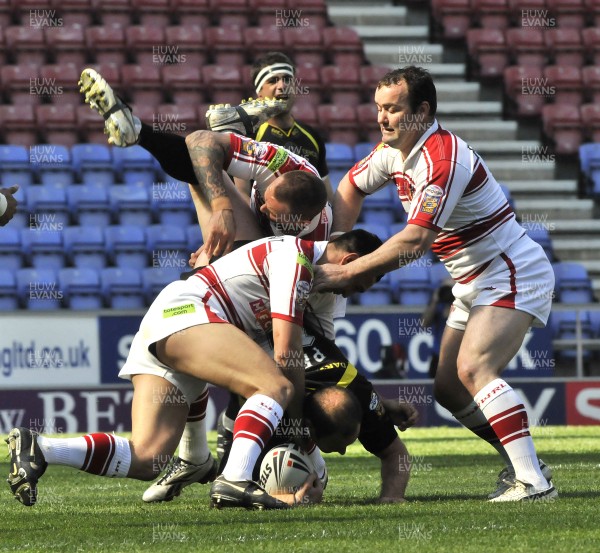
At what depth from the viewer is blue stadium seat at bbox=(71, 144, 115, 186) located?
16.0 meters

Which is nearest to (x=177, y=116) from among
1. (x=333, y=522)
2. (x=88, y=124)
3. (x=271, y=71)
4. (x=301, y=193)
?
(x=88, y=124)

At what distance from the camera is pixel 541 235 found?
623 inches

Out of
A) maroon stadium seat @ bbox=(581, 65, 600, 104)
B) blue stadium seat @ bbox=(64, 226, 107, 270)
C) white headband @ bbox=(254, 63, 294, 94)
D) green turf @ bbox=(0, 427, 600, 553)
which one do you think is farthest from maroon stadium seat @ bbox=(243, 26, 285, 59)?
green turf @ bbox=(0, 427, 600, 553)

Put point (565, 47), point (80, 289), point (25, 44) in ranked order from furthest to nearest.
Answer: point (565, 47) < point (25, 44) < point (80, 289)

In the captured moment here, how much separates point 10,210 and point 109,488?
6.53 feet

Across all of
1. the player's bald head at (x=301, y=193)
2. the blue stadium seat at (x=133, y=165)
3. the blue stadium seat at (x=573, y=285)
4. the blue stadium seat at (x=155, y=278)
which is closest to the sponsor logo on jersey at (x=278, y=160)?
the player's bald head at (x=301, y=193)

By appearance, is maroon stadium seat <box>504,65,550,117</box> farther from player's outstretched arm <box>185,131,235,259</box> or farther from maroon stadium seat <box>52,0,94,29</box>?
player's outstretched arm <box>185,131,235,259</box>

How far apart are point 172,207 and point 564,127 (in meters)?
5.64

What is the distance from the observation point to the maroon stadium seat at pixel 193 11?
59.8 ft

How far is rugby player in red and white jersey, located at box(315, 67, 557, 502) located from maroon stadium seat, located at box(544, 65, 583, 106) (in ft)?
40.5

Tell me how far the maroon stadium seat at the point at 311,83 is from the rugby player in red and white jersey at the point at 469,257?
1119 centimetres

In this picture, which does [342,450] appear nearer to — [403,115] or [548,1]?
[403,115]

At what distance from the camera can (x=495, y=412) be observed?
5.75m

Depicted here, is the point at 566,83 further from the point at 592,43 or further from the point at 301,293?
the point at 301,293
